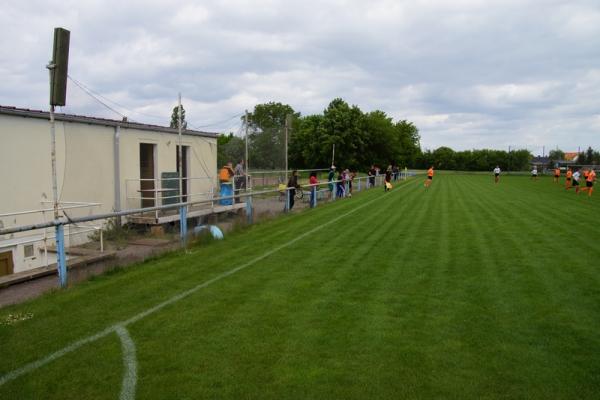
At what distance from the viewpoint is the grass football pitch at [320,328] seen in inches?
160

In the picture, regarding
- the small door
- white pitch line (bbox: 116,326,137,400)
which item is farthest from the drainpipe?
white pitch line (bbox: 116,326,137,400)

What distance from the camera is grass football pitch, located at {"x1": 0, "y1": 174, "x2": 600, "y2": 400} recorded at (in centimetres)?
406

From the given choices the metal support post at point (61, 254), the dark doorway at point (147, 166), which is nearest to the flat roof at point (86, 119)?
the dark doorway at point (147, 166)

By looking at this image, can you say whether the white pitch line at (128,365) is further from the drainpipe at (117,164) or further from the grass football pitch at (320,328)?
the drainpipe at (117,164)

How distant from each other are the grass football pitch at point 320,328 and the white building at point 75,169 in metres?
3.53

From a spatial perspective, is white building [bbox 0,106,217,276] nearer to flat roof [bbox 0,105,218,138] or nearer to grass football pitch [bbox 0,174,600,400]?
flat roof [bbox 0,105,218,138]

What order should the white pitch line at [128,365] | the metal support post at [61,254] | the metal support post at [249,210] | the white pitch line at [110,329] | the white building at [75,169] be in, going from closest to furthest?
1. the white pitch line at [128,365]
2. the white pitch line at [110,329]
3. the metal support post at [61,254]
4. the white building at [75,169]
5. the metal support post at [249,210]

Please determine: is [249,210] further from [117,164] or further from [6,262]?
[6,262]

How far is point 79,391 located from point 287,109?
11067 centimetres

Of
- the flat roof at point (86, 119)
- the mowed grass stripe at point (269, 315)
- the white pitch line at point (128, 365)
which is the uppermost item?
the flat roof at point (86, 119)

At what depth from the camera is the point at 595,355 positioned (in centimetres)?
461

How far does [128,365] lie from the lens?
4.43 metres

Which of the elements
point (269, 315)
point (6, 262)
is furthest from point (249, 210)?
point (269, 315)

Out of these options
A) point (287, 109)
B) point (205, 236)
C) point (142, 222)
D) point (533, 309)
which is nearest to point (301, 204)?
point (142, 222)
